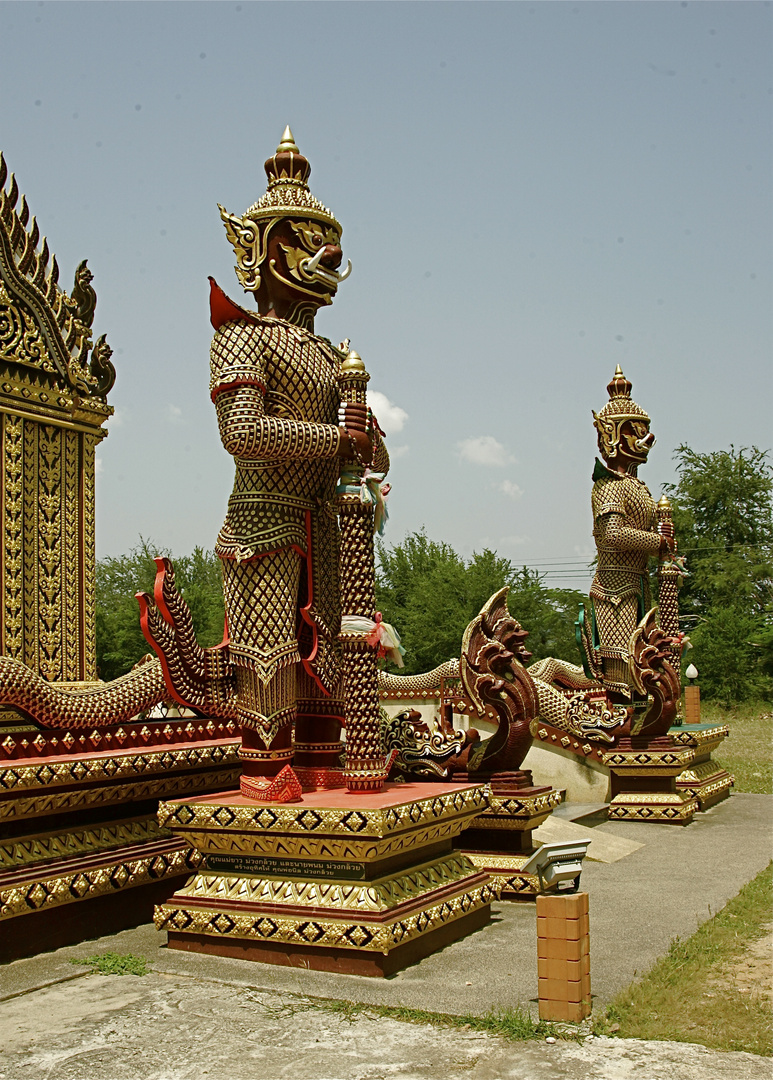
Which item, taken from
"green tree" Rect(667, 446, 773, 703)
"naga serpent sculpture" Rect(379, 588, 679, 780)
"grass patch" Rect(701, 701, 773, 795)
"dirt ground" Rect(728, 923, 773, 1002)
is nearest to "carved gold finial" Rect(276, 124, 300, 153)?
"naga serpent sculpture" Rect(379, 588, 679, 780)

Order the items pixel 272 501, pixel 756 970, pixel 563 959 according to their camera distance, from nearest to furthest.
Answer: pixel 563 959 → pixel 756 970 → pixel 272 501

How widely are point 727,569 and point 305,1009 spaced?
89.6 feet

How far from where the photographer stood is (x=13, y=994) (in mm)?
4254

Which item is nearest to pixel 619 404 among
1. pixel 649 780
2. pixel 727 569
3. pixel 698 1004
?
pixel 649 780

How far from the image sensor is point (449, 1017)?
3.89 meters

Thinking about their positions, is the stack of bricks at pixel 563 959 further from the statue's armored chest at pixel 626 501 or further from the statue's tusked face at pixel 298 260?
the statue's armored chest at pixel 626 501

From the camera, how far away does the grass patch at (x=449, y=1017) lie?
12.1ft

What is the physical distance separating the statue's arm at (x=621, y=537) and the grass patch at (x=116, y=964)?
6.88 meters

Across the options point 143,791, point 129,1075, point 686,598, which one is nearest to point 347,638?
point 143,791

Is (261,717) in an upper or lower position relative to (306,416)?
lower

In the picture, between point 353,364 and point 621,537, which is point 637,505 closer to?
point 621,537

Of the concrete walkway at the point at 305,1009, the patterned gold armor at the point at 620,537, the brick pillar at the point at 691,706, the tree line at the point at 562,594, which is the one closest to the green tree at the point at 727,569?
the tree line at the point at 562,594

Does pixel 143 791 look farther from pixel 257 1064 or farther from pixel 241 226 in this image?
pixel 241 226

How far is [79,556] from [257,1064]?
3.94 meters
